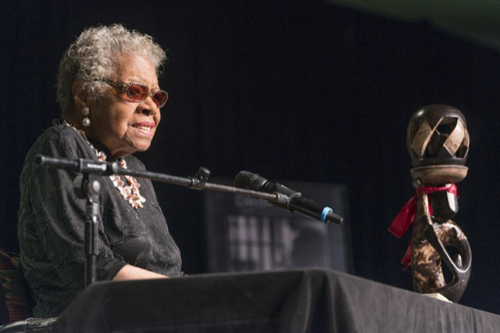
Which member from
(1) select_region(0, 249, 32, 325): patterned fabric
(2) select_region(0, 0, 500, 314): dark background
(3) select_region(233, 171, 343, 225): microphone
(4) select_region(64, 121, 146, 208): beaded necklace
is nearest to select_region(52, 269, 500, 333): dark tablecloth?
(3) select_region(233, 171, 343, 225): microphone

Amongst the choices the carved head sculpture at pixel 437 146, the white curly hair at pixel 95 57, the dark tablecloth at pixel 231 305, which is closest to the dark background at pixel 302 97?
the white curly hair at pixel 95 57

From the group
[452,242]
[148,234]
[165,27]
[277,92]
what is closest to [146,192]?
[148,234]

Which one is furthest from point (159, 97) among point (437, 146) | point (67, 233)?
point (437, 146)

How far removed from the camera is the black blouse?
1797 millimetres


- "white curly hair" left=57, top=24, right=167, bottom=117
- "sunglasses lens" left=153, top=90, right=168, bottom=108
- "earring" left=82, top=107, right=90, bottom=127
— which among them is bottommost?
"earring" left=82, top=107, right=90, bottom=127

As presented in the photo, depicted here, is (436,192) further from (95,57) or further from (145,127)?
(95,57)

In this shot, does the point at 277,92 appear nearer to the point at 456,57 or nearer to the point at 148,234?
the point at 456,57

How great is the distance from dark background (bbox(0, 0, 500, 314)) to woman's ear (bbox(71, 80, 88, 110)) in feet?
4.34

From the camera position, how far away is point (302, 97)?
5.21 metres

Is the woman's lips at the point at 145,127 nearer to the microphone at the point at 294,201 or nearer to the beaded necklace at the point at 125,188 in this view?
the beaded necklace at the point at 125,188

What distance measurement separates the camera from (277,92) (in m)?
5.06

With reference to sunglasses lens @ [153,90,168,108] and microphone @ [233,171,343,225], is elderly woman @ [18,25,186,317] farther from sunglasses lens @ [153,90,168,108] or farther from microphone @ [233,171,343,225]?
microphone @ [233,171,343,225]

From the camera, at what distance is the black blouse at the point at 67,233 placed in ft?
5.90

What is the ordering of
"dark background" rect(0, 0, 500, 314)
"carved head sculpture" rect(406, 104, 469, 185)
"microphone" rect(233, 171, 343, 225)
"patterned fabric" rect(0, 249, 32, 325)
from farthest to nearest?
1. "dark background" rect(0, 0, 500, 314)
2. "carved head sculpture" rect(406, 104, 469, 185)
3. "patterned fabric" rect(0, 249, 32, 325)
4. "microphone" rect(233, 171, 343, 225)
